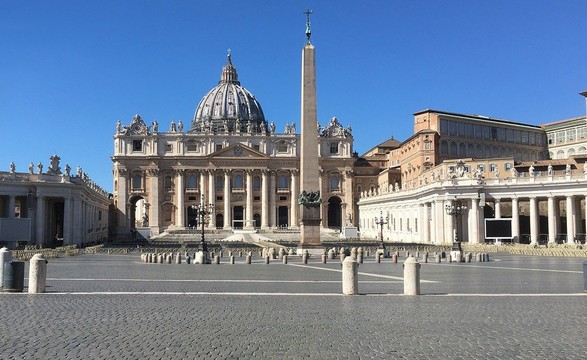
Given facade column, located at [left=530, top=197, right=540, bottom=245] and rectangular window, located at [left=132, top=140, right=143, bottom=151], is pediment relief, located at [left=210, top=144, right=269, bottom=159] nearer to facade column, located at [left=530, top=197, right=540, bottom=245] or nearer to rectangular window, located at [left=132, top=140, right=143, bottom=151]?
rectangular window, located at [left=132, top=140, right=143, bottom=151]

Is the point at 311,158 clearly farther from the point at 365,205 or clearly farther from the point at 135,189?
the point at 135,189

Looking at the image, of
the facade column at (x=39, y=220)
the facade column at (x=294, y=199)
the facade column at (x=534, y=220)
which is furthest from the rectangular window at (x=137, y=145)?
the facade column at (x=534, y=220)

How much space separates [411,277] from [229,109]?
115 meters

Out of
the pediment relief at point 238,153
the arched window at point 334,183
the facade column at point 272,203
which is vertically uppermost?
the pediment relief at point 238,153

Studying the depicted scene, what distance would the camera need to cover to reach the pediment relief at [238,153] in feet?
331

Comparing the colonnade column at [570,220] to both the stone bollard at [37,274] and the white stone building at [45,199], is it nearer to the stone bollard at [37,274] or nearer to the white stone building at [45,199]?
the white stone building at [45,199]

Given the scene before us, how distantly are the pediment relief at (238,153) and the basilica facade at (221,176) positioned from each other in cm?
16

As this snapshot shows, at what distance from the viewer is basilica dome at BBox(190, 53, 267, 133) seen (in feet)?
411

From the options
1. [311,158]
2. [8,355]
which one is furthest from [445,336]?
[311,158]

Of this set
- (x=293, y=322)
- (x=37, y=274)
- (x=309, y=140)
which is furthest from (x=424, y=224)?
(x=293, y=322)

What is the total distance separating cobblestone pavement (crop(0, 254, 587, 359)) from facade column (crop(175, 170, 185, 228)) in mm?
83089

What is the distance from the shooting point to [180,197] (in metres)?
100

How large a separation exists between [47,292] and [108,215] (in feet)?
292

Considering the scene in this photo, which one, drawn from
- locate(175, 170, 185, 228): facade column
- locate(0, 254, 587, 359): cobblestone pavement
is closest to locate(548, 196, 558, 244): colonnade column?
locate(0, 254, 587, 359): cobblestone pavement
